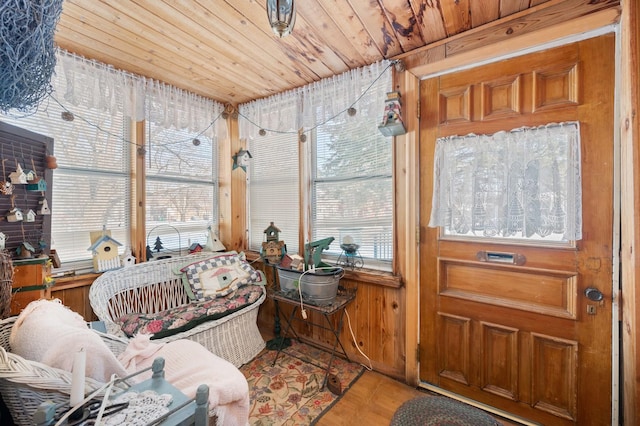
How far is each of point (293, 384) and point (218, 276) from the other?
43.7 inches

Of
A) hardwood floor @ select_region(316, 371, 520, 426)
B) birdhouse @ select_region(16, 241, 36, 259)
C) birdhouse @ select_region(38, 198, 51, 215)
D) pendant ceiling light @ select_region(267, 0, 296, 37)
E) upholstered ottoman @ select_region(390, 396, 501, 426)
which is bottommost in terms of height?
hardwood floor @ select_region(316, 371, 520, 426)

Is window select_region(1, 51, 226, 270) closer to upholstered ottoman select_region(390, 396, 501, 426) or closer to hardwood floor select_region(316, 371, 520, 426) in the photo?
hardwood floor select_region(316, 371, 520, 426)

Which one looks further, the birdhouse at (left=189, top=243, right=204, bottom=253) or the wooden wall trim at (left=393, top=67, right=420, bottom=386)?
the birdhouse at (left=189, top=243, right=204, bottom=253)

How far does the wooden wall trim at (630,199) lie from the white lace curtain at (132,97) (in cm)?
307

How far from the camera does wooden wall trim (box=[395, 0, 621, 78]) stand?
1.39m

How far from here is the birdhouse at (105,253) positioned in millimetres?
2131

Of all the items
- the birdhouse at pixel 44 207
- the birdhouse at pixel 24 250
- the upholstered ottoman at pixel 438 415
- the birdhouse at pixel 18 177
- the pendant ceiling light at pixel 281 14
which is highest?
the pendant ceiling light at pixel 281 14

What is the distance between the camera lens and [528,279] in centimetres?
162

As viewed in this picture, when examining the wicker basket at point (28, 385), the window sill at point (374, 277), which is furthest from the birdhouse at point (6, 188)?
the window sill at point (374, 277)

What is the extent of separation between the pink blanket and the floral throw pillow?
899 millimetres

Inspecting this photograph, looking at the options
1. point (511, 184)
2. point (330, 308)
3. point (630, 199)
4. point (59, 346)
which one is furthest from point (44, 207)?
point (630, 199)

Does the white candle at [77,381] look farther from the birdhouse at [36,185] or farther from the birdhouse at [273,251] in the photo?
the birdhouse at [273,251]

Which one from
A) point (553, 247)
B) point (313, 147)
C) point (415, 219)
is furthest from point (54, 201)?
point (553, 247)

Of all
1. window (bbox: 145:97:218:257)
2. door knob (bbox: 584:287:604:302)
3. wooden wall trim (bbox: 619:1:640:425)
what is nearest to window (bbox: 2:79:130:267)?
window (bbox: 145:97:218:257)
